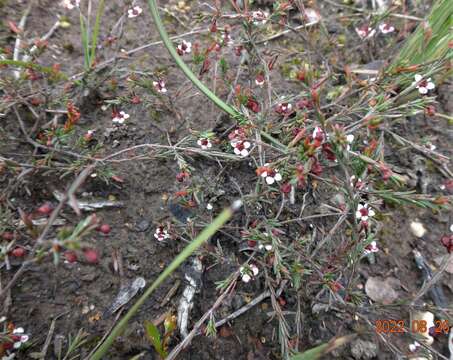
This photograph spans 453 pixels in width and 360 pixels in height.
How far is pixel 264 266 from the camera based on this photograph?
170 centimetres

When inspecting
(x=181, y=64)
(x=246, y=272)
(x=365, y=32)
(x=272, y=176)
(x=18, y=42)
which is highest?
(x=18, y=42)

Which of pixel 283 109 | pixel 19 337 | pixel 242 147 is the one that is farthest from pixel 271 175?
pixel 19 337

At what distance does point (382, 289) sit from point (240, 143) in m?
1.15

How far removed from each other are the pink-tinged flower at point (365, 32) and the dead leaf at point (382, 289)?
1639 mm

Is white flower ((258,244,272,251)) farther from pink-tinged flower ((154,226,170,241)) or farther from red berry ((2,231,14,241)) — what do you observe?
red berry ((2,231,14,241))

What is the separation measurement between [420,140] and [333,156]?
1102mm

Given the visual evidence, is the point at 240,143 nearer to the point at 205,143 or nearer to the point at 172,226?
the point at 205,143

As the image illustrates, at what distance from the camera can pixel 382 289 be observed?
1.95 meters

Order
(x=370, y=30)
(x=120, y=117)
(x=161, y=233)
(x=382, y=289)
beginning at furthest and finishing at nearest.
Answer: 1. (x=370, y=30)
2. (x=120, y=117)
3. (x=382, y=289)
4. (x=161, y=233)

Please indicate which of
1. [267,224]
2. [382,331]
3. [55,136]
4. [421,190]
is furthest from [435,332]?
[55,136]

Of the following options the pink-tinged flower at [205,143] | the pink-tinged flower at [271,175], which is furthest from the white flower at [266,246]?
the pink-tinged flower at [205,143]

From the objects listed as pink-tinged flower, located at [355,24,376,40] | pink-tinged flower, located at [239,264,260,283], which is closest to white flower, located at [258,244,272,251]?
pink-tinged flower, located at [239,264,260,283]
